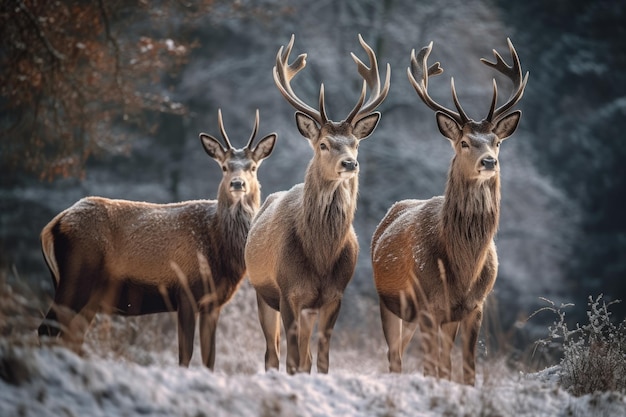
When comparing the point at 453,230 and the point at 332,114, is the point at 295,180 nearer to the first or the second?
the point at 332,114

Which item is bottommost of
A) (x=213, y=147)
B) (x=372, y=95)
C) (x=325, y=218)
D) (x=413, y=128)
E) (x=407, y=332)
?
(x=407, y=332)

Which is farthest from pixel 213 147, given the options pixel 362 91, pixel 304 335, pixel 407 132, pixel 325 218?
pixel 407 132

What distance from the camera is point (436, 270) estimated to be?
21.4 feet

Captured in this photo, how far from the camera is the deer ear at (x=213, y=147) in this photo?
8.32 metres

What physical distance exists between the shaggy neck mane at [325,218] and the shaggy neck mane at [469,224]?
2.68ft

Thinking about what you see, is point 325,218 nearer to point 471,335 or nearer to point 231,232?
point 231,232

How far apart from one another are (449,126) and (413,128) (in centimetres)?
1089

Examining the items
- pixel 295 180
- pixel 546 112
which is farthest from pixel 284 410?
pixel 546 112

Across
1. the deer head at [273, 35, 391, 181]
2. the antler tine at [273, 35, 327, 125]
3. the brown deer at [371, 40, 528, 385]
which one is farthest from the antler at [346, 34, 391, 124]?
the brown deer at [371, 40, 528, 385]

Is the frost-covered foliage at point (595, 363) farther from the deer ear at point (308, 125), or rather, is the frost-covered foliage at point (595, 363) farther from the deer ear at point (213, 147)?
the deer ear at point (213, 147)

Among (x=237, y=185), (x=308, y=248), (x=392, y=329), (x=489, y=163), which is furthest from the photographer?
(x=237, y=185)

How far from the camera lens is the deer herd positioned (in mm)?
6551

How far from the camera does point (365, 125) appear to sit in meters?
7.32

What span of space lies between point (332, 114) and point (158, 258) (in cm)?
1072
